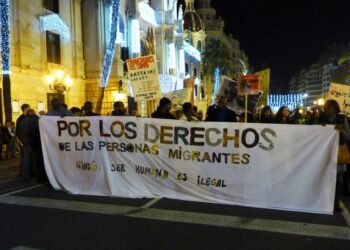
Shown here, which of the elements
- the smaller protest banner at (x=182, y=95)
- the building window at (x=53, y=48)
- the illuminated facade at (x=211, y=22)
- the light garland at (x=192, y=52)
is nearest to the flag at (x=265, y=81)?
the smaller protest banner at (x=182, y=95)

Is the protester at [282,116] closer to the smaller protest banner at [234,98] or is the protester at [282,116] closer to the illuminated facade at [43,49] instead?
the smaller protest banner at [234,98]

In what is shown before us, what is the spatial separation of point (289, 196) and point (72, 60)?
66.3 ft

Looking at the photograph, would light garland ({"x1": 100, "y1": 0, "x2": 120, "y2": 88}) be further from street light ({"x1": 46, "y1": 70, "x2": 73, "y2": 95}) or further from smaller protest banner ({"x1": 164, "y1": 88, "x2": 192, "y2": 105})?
smaller protest banner ({"x1": 164, "y1": 88, "x2": 192, "y2": 105})

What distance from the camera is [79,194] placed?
7199mm

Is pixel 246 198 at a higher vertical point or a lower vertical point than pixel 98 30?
lower

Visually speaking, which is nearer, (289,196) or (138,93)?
(289,196)

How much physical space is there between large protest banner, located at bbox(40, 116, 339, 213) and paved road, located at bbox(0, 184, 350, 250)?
0.92 ft

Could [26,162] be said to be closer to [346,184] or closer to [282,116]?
[282,116]

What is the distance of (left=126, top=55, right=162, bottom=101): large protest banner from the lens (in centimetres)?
973

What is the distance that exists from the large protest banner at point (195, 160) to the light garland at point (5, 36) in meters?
10.1

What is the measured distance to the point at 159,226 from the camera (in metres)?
5.25

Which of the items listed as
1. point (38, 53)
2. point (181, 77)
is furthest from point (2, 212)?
point (181, 77)

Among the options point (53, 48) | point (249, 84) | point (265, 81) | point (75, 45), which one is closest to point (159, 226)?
point (249, 84)

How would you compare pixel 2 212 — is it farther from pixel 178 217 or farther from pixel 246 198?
pixel 246 198
